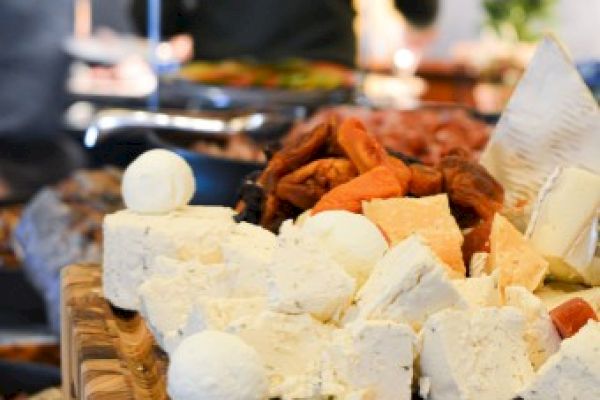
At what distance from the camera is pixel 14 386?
1.55m

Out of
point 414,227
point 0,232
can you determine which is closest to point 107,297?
point 414,227

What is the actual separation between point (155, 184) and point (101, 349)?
0.71 ft

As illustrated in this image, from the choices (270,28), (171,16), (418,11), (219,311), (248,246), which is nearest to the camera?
(219,311)

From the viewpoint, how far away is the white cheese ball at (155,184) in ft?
3.94

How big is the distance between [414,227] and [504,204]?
0.25 metres

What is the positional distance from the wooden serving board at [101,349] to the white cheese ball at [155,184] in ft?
0.41

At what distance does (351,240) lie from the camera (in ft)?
3.25

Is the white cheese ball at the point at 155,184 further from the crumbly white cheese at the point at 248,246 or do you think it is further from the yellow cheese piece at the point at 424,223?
the yellow cheese piece at the point at 424,223

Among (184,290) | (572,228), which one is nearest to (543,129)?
(572,228)

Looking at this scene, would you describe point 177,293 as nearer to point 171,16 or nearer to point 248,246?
point 248,246

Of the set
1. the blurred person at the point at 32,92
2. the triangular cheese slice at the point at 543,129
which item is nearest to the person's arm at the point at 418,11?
the blurred person at the point at 32,92

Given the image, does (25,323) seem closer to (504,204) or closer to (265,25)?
(504,204)

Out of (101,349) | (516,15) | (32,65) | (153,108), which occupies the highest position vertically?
→ (101,349)

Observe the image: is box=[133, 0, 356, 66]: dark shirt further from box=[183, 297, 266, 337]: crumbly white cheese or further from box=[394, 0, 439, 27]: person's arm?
box=[183, 297, 266, 337]: crumbly white cheese
